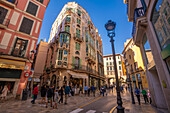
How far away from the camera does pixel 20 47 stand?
37.8 feet

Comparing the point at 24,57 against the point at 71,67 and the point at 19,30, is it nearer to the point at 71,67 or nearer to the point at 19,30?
the point at 19,30

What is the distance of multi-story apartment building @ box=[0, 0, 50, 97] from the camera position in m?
10.2

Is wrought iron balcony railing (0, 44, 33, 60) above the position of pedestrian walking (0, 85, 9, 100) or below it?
above

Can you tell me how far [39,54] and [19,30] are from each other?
1670 centimetres

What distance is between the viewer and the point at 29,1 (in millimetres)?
14141

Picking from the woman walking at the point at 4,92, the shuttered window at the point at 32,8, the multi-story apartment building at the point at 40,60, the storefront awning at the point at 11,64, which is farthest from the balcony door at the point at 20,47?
the multi-story apartment building at the point at 40,60

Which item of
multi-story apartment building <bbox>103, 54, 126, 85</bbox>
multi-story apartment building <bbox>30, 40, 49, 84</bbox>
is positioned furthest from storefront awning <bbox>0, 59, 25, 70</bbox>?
multi-story apartment building <bbox>103, 54, 126, 85</bbox>

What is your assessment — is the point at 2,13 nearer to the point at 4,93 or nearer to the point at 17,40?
the point at 17,40

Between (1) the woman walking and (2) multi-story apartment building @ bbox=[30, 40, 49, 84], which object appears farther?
(2) multi-story apartment building @ bbox=[30, 40, 49, 84]

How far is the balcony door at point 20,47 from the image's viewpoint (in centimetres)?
1098

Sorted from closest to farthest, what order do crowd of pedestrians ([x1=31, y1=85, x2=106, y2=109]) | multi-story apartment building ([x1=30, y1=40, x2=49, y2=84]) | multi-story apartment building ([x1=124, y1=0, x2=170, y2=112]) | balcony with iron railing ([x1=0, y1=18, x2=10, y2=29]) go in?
multi-story apartment building ([x1=124, y1=0, x2=170, y2=112]) → crowd of pedestrians ([x1=31, y1=85, x2=106, y2=109]) → balcony with iron railing ([x1=0, y1=18, x2=10, y2=29]) → multi-story apartment building ([x1=30, y1=40, x2=49, y2=84])

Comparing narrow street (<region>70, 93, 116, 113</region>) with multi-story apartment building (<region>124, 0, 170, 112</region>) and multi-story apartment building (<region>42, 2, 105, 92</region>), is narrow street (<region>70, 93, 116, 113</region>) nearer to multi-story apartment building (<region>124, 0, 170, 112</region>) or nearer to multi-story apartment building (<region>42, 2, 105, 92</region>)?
multi-story apartment building (<region>124, 0, 170, 112</region>)

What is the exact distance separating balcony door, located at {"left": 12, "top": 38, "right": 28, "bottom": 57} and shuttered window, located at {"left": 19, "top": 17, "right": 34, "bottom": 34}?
1.67 meters

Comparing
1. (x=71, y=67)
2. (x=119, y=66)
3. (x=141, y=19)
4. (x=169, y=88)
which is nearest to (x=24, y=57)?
(x=71, y=67)
